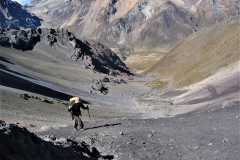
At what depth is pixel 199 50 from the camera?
48469 millimetres

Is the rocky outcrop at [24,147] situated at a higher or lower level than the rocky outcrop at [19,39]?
lower

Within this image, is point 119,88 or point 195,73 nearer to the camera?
point 195,73

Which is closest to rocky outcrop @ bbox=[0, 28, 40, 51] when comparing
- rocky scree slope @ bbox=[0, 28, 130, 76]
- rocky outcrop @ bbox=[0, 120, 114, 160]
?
rocky scree slope @ bbox=[0, 28, 130, 76]

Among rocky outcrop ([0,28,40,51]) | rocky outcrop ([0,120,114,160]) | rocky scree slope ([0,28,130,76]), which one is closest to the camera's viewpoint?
rocky outcrop ([0,120,114,160])

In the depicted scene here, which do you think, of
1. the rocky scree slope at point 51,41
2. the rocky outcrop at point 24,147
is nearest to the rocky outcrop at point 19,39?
the rocky scree slope at point 51,41

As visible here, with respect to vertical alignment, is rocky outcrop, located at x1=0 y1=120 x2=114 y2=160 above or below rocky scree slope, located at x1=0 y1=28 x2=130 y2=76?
below

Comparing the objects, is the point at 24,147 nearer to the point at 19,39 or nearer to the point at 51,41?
the point at 19,39

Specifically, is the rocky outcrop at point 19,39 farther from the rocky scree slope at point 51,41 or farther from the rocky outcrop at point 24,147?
the rocky outcrop at point 24,147

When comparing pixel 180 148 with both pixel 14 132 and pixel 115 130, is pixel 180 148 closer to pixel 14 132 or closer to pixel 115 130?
pixel 115 130

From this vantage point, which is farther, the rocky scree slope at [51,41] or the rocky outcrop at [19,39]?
the rocky scree slope at [51,41]

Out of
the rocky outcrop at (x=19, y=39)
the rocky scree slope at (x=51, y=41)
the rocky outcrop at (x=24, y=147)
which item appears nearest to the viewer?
the rocky outcrop at (x=24, y=147)

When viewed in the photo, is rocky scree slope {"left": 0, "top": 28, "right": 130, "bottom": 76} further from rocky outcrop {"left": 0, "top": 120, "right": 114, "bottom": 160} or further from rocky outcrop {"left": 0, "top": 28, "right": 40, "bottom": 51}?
rocky outcrop {"left": 0, "top": 120, "right": 114, "bottom": 160}

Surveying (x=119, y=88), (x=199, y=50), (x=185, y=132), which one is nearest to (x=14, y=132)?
(x=185, y=132)

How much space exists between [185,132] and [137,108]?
762 inches
